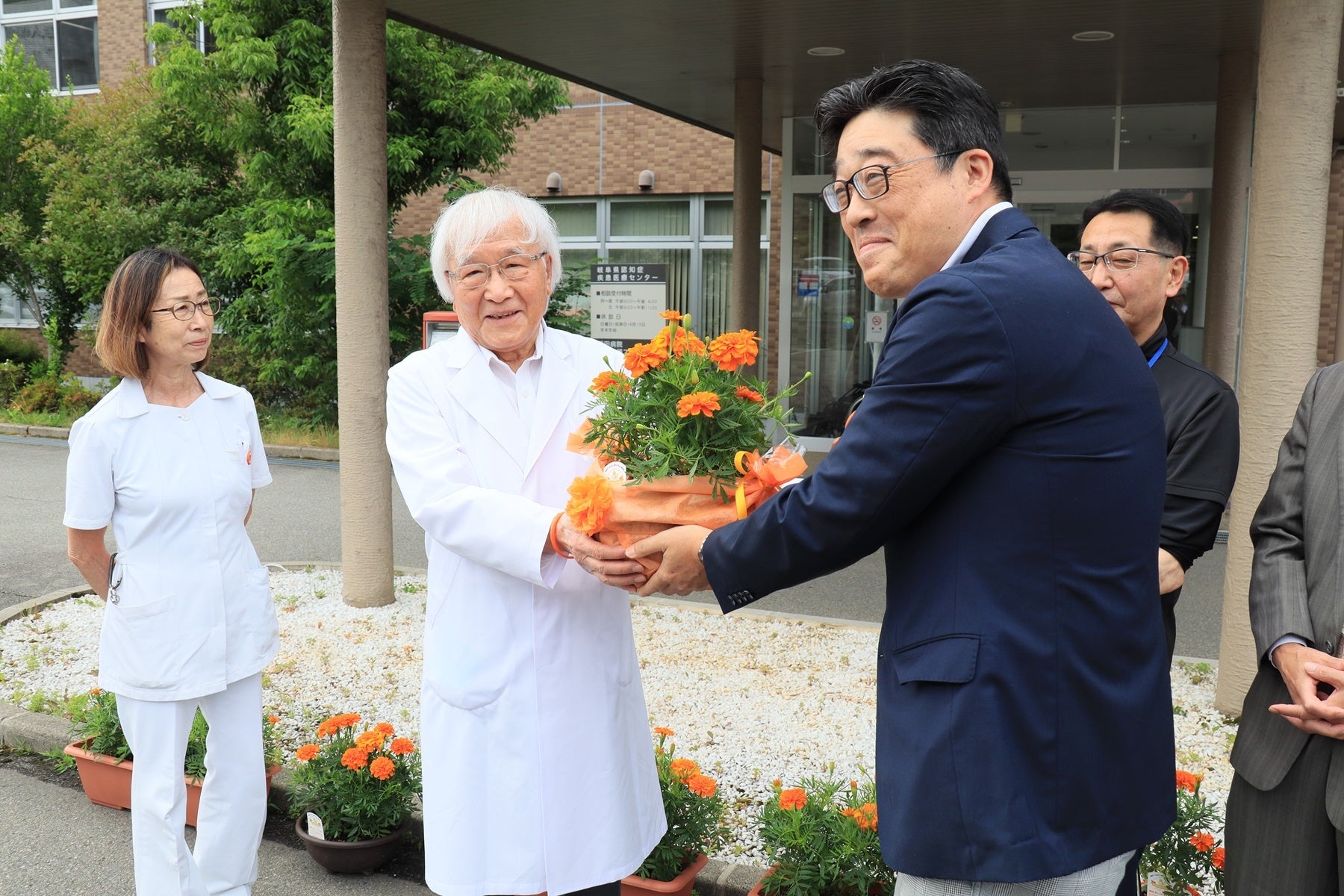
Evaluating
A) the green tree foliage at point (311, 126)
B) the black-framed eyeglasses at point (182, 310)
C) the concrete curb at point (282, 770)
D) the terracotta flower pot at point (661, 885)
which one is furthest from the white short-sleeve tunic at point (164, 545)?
the green tree foliage at point (311, 126)

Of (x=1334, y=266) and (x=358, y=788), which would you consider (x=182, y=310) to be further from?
(x=1334, y=266)

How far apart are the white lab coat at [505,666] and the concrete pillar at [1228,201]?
29.2ft

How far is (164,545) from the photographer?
332 cm

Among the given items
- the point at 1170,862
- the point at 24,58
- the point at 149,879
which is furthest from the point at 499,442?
the point at 24,58

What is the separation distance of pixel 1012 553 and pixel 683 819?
7.01 feet

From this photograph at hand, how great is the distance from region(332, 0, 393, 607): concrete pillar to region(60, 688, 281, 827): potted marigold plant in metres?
2.36

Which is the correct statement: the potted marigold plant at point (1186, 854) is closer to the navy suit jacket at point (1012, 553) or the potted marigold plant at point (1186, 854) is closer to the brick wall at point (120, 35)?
the navy suit jacket at point (1012, 553)

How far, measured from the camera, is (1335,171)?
49.3ft

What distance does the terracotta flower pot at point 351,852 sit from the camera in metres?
3.86

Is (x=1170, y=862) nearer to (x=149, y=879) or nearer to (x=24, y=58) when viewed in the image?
(x=149, y=879)

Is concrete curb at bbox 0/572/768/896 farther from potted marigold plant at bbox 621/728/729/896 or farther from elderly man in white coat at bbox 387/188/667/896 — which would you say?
elderly man in white coat at bbox 387/188/667/896

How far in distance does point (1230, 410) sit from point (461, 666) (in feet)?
6.94

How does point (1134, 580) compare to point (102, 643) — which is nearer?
point (1134, 580)

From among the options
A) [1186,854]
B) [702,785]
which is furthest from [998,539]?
[702,785]
